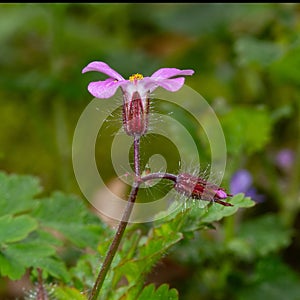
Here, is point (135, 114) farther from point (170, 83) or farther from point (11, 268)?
point (11, 268)

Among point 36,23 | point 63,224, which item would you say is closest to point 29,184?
point 63,224

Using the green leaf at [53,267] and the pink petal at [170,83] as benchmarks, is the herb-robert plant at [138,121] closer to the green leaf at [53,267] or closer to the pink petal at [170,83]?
the pink petal at [170,83]

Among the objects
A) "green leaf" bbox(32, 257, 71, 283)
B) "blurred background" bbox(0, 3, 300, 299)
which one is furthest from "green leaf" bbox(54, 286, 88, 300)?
"blurred background" bbox(0, 3, 300, 299)

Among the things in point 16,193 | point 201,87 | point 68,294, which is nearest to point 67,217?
point 16,193

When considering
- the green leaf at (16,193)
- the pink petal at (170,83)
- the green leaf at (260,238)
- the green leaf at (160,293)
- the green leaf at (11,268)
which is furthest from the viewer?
the green leaf at (260,238)

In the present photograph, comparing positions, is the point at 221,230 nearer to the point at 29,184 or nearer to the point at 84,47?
the point at 29,184

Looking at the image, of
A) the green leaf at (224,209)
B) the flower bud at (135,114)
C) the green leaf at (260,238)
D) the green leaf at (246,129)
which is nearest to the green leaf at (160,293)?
the green leaf at (224,209)
